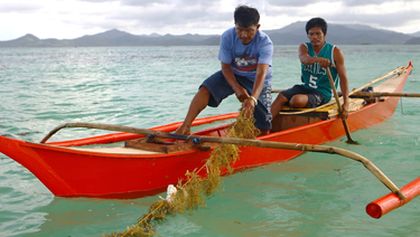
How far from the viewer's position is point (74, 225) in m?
4.59

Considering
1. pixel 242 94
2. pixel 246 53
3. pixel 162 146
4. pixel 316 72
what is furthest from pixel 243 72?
pixel 316 72

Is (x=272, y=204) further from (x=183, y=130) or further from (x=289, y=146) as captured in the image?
(x=183, y=130)

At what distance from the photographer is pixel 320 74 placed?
7129 mm

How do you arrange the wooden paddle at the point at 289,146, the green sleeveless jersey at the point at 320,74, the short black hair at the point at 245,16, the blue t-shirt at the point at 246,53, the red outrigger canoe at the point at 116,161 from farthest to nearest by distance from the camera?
the green sleeveless jersey at the point at 320,74
the blue t-shirt at the point at 246,53
the short black hair at the point at 245,16
the red outrigger canoe at the point at 116,161
the wooden paddle at the point at 289,146

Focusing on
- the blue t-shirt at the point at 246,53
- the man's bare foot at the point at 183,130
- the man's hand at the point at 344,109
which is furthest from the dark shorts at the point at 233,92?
the man's hand at the point at 344,109

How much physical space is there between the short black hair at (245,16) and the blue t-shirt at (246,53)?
34 centimetres

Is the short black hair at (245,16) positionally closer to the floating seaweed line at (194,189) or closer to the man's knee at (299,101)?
the floating seaweed line at (194,189)

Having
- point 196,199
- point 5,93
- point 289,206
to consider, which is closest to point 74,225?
point 196,199

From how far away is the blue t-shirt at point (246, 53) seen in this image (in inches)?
219

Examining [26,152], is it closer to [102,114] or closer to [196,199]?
[196,199]

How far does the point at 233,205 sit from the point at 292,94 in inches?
102

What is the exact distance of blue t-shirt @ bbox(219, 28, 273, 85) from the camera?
219 inches

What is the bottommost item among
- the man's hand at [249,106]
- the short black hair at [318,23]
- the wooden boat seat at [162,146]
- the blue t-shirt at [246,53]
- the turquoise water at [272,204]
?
the turquoise water at [272,204]

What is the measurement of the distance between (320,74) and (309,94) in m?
0.34
